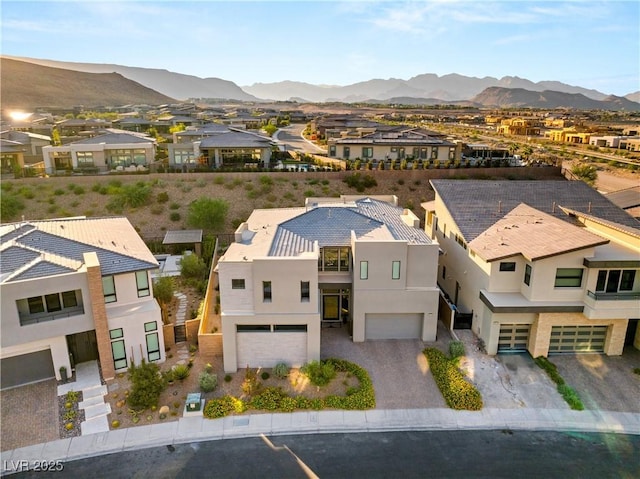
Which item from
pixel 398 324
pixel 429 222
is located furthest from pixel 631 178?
pixel 398 324

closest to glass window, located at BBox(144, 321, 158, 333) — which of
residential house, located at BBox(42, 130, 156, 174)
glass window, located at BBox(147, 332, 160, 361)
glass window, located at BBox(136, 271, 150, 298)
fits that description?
glass window, located at BBox(147, 332, 160, 361)

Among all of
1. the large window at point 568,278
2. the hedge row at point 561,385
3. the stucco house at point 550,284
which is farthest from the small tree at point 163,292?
the large window at point 568,278

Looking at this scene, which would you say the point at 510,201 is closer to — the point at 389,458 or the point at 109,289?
the point at 389,458

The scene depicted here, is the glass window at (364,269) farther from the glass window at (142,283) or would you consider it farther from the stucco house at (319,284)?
the glass window at (142,283)

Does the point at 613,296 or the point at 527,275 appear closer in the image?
the point at 613,296

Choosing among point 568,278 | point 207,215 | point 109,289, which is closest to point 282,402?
point 109,289
